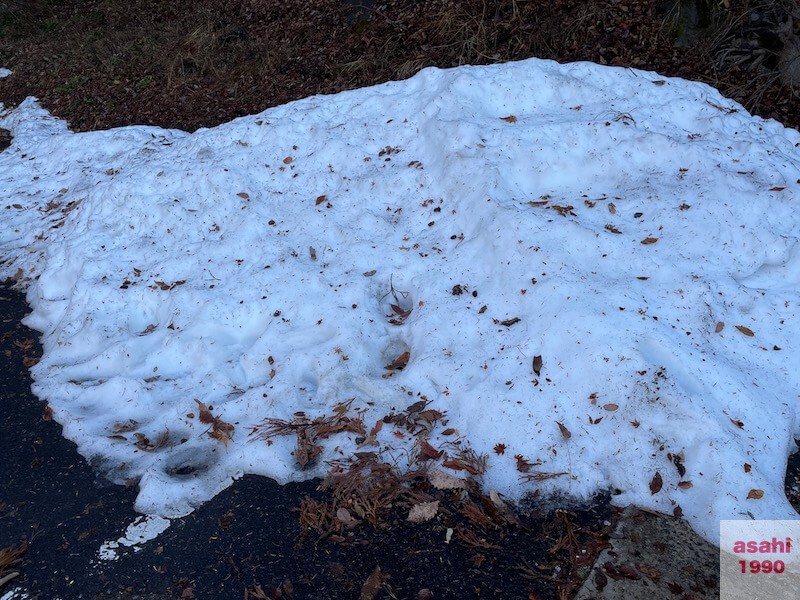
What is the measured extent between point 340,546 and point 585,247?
251cm

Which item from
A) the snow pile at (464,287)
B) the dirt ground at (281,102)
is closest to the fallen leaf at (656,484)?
the snow pile at (464,287)

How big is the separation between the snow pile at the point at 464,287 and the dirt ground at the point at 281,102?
24cm

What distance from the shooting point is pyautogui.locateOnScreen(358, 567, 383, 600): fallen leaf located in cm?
285

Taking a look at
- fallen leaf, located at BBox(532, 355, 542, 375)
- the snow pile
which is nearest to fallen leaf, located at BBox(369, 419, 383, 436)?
the snow pile

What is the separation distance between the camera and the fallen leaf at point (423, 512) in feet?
10.4

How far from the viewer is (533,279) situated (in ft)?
13.4

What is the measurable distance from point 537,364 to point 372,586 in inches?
60.9

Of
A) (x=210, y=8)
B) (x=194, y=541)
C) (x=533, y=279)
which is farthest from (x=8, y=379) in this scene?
(x=210, y=8)

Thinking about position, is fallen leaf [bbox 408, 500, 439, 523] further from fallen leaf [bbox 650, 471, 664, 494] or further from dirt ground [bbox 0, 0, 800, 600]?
fallen leaf [bbox 650, 471, 664, 494]

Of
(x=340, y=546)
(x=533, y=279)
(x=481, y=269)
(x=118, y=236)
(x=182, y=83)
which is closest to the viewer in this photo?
(x=340, y=546)

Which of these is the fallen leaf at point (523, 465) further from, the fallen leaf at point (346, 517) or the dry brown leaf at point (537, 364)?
the fallen leaf at point (346, 517)

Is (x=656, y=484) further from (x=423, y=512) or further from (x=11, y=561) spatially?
(x=11, y=561)

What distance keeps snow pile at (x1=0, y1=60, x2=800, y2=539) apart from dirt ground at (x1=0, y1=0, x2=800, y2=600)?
0.24 meters

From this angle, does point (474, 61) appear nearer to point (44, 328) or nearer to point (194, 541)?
point (44, 328)
